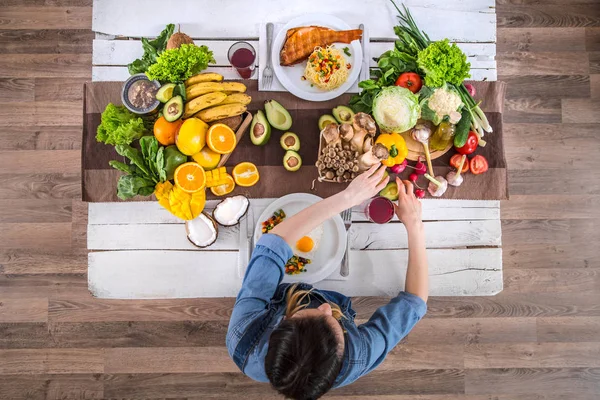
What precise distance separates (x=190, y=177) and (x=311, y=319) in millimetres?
838

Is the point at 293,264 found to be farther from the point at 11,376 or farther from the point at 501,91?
the point at 11,376

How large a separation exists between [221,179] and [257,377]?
88 cm

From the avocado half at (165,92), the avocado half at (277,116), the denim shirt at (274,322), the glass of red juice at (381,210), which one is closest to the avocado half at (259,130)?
the avocado half at (277,116)

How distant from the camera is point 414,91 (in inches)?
75.0

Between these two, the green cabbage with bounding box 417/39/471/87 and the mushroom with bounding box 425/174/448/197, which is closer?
the green cabbage with bounding box 417/39/471/87

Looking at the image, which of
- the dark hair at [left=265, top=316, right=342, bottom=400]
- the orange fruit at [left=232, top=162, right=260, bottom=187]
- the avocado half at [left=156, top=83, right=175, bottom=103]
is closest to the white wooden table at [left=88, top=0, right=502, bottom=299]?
the orange fruit at [left=232, top=162, right=260, bottom=187]

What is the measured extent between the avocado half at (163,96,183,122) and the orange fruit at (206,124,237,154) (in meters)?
0.15

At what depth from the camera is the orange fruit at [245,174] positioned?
193 centimetres

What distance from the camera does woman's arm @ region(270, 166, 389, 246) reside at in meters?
1.75

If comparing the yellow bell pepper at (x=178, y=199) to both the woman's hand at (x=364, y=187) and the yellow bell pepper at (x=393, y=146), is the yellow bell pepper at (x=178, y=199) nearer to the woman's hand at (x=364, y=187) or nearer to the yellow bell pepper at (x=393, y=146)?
the woman's hand at (x=364, y=187)

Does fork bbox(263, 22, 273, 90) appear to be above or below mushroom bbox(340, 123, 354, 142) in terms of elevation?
above

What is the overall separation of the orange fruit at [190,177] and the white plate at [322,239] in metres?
0.33

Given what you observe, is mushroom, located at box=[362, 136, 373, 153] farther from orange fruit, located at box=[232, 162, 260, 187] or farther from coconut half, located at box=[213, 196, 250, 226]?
coconut half, located at box=[213, 196, 250, 226]

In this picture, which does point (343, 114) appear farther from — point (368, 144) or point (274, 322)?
point (274, 322)
